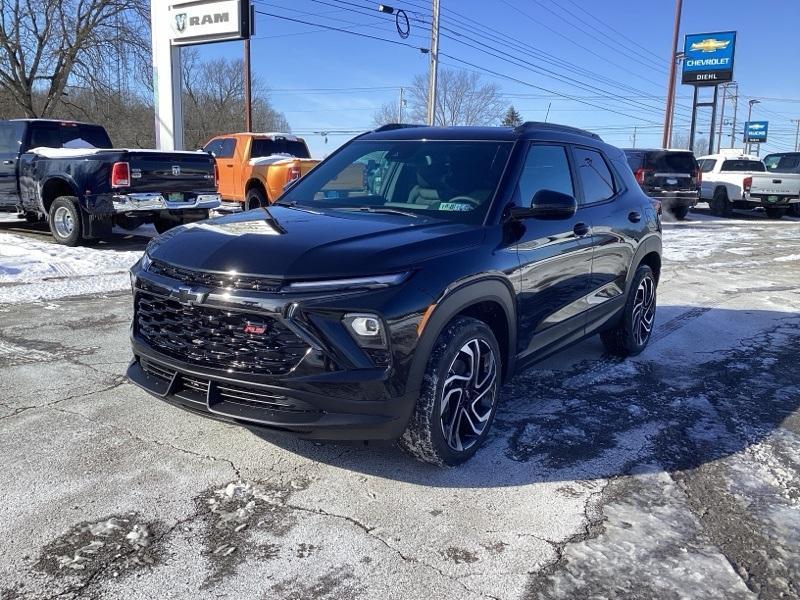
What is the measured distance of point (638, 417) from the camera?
4.29 metres

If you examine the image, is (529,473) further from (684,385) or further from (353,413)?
(684,385)

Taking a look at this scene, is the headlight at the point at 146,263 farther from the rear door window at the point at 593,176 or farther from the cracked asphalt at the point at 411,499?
the rear door window at the point at 593,176

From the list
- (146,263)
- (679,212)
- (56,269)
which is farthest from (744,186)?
(146,263)

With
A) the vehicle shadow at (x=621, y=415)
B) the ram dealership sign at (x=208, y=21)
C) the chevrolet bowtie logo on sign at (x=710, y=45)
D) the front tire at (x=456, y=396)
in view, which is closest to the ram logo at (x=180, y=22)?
the ram dealership sign at (x=208, y=21)

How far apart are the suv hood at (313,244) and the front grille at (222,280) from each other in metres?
0.03

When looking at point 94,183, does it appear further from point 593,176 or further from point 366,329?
point 366,329

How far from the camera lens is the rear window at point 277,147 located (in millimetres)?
15133

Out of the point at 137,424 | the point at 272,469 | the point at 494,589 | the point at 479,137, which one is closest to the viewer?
the point at 494,589

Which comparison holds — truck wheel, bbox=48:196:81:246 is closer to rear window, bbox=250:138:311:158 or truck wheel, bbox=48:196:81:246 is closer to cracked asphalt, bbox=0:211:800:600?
rear window, bbox=250:138:311:158

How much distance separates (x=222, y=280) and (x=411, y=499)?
4.43 feet

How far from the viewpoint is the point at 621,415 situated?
4.32 metres

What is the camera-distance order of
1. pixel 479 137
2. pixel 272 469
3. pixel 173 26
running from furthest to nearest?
1. pixel 173 26
2. pixel 479 137
3. pixel 272 469

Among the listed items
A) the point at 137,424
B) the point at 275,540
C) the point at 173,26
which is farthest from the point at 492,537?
the point at 173,26

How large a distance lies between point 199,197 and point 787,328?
8.20m
